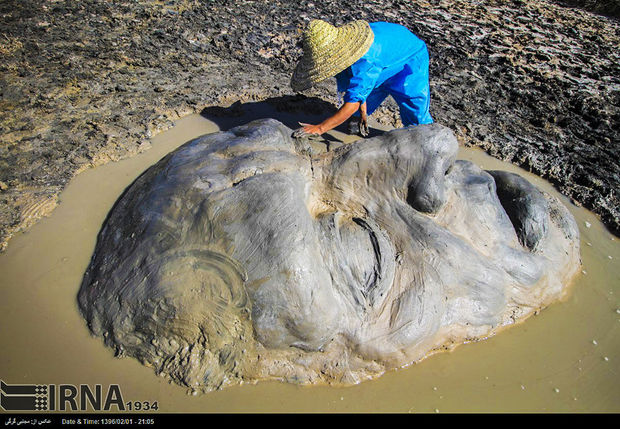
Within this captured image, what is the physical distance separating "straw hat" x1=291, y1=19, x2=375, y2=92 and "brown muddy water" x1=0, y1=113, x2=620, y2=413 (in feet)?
5.79

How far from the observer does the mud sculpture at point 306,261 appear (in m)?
2.08

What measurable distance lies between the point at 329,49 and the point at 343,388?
7.23 feet

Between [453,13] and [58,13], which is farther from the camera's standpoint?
[453,13]

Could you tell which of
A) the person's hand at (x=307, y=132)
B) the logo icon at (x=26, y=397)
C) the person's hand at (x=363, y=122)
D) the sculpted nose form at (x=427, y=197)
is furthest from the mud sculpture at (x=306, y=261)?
the person's hand at (x=363, y=122)

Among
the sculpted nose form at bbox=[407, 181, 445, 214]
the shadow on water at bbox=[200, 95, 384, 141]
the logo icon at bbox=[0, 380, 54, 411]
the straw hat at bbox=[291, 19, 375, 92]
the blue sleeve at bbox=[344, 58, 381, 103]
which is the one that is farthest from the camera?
the shadow on water at bbox=[200, 95, 384, 141]

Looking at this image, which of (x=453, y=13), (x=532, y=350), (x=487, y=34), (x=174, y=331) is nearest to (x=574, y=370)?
(x=532, y=350)

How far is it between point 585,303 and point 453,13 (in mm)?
4823

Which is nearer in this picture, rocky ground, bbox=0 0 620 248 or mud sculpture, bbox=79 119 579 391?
mud sculpture, bbox=79 119 579 391

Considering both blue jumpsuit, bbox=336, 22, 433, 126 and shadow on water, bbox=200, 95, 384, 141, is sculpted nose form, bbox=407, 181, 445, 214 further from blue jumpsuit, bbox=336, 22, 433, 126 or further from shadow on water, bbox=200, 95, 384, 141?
shadow on water, bbox=200, 95, 384, 141

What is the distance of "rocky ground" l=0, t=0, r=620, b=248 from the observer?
3.52 metres

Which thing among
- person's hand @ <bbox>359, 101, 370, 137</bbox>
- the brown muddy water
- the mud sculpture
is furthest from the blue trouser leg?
the brown muddy water

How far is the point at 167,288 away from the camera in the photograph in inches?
82.5

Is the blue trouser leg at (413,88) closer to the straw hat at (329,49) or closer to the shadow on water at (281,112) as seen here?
the shadow on water at (281,112)

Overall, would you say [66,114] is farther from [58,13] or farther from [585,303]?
[585,303]
